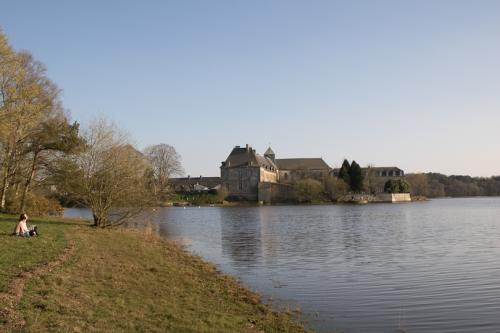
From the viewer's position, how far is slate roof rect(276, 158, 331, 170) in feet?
507

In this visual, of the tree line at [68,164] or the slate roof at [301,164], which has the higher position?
the slate roof at [301,164]

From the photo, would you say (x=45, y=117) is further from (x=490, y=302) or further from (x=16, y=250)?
(x=490, y=302)

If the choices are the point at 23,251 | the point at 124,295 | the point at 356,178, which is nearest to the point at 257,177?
the point at 356,178

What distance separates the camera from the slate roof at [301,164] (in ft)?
507

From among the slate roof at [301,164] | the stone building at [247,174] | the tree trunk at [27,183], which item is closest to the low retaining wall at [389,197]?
the stone building at [247,174]

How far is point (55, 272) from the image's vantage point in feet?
40.7

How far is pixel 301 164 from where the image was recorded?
Answer: 157m

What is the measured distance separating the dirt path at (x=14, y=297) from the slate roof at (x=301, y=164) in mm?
→ 142954

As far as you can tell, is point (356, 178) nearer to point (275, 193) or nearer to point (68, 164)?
point (275, 193)

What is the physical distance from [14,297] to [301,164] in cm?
14890

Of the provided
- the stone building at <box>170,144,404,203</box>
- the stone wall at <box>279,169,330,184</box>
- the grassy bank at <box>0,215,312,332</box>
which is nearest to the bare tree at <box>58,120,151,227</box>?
the grassy bank at <box>0,215,312,332</box>

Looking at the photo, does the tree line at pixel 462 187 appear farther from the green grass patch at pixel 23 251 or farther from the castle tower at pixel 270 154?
the green grass patch at pixel 23 251

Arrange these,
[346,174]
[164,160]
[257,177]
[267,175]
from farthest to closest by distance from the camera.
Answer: [267,175] → [257,177] → [346,174] → [164,160]

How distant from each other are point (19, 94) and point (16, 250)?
1231 cm
